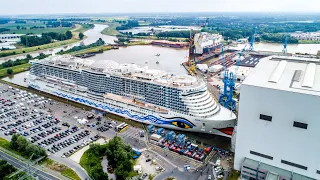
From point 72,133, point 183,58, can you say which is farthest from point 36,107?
point 183,58

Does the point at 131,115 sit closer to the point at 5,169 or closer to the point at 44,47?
the point at 5,169

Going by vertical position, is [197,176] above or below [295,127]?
below

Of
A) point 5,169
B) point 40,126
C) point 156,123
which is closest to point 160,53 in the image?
point 156,123

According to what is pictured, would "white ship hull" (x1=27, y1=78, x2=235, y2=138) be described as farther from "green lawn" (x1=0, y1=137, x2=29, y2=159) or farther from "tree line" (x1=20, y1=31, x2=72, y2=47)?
"tree line" (x1=20, y1=31, x2=72, y2=47)

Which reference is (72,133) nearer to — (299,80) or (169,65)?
(299,80)

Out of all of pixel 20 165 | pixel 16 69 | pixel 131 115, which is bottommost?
pixel 20 165

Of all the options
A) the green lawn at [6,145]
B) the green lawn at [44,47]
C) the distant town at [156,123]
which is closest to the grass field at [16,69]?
the distant town at [156,123]

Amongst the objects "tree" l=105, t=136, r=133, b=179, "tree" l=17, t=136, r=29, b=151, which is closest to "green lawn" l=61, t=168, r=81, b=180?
"tree" l=105, t=136, r=133, b=179
